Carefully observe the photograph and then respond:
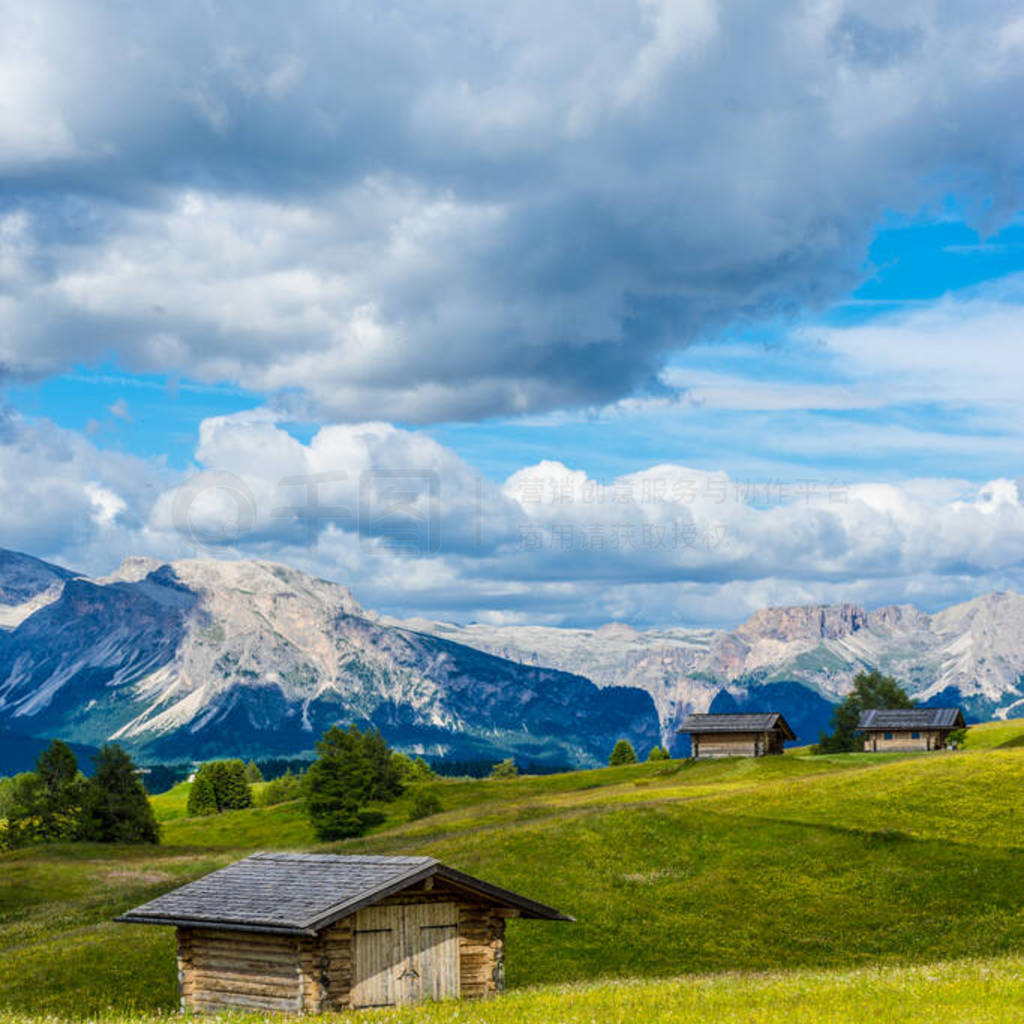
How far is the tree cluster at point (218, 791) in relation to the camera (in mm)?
183500

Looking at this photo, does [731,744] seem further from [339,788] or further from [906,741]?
[339,788]

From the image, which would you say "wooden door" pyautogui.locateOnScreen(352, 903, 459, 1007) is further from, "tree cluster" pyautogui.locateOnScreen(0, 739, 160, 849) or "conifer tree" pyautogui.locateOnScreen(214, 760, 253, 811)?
"conifer tree" pyautogui.locateOnScreen(214, 760, 253, 811)

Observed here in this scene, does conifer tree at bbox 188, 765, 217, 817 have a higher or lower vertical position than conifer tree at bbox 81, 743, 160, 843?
lower

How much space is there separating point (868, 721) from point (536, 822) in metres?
67.6

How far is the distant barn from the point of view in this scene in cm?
12800

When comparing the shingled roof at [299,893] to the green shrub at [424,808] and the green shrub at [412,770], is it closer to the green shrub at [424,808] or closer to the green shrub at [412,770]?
the green shrub at [424,808]

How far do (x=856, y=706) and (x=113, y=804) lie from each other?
96733 millimetres

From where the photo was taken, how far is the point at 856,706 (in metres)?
156

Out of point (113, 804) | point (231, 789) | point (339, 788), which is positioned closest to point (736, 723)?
point (339, 788)

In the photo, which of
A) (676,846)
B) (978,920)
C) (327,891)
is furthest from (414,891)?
(676,846)

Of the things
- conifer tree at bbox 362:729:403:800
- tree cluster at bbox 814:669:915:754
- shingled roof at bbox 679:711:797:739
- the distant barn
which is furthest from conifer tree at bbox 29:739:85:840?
tree cluster at bbox 814:669:915:754

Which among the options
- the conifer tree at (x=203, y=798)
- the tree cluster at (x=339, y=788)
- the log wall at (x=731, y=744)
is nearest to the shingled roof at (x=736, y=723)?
the log wall at (x=731, y=744)

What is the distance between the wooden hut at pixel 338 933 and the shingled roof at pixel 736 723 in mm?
95776

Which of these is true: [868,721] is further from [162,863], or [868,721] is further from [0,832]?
[0,832]
